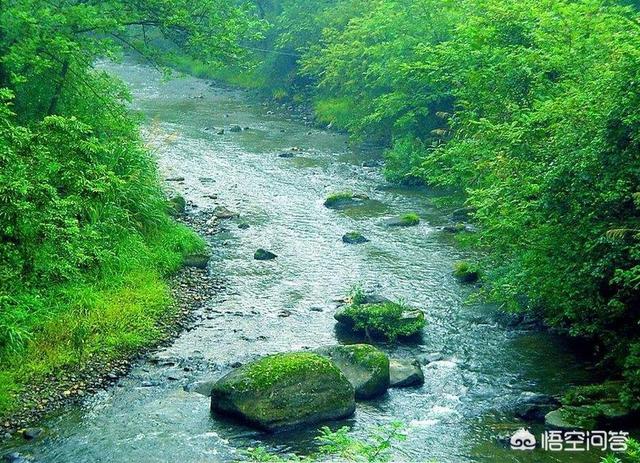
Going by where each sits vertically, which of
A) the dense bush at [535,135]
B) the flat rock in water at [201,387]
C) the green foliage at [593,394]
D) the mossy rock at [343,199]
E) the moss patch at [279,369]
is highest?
the dense bush at [535,135]

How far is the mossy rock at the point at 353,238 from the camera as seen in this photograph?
20.7 metres

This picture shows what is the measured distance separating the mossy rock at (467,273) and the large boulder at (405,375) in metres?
4.74

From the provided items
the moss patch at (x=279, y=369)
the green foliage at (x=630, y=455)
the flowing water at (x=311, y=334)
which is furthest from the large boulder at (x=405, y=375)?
the green foliage at (x=630, y=455)

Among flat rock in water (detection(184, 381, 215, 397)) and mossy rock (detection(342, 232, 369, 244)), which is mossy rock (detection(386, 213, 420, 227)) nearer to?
mossy rock (detection(342, 232, 369, 244))

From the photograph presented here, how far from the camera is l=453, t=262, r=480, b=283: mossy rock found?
17.7 meters

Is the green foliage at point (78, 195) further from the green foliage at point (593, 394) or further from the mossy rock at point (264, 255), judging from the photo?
the green foliage at point (593, 394)

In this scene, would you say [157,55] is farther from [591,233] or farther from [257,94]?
[257,94]

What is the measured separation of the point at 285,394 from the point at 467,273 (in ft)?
24.5

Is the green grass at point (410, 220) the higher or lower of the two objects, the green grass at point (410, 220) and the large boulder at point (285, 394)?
the higher

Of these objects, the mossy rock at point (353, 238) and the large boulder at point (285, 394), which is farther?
the mossy rock at point (353, 238)

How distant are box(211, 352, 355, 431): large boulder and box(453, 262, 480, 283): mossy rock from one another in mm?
6382

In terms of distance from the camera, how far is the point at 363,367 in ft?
42.2

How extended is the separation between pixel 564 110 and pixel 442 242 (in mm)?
7593

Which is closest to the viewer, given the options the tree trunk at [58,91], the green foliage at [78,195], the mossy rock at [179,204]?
the green foliage at [78,195]
